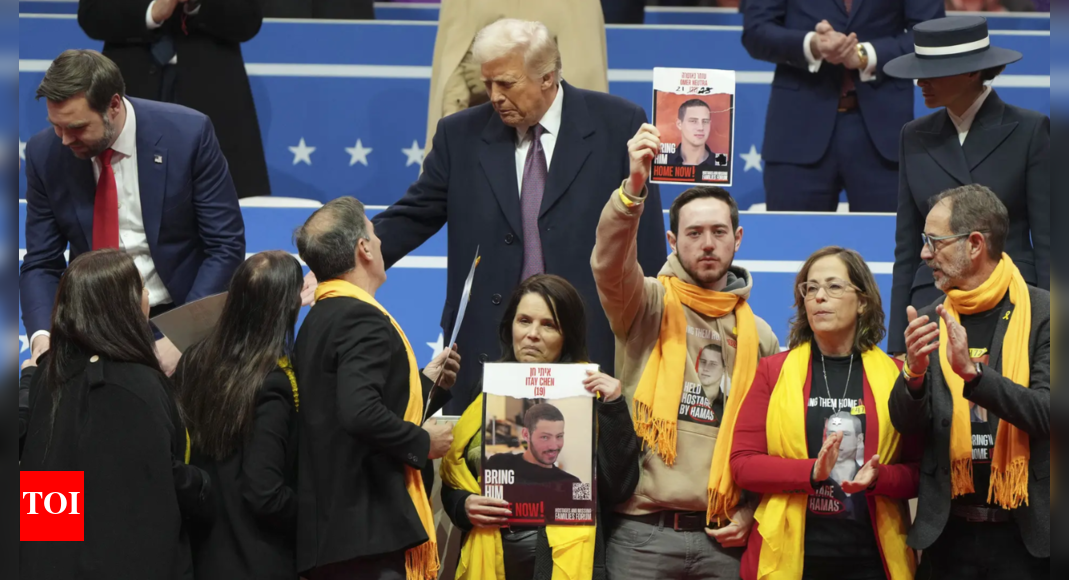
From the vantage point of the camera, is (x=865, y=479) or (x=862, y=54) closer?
(x=865, y=479)

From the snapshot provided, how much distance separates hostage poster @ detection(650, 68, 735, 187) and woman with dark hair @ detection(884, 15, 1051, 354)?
38.9 inches

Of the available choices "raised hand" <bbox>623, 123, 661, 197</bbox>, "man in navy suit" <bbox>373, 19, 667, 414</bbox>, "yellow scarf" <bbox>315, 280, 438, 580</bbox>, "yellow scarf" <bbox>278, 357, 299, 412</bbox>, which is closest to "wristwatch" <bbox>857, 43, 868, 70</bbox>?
"man in navy suit" <bbox>373, 19, 667, 414</bbox>

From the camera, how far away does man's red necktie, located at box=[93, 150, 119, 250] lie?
14.2ft

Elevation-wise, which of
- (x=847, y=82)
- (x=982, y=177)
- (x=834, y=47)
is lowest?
(x=982, y=177)

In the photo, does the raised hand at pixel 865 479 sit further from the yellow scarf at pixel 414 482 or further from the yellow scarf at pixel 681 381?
the yellow scarf at pixel 414 482

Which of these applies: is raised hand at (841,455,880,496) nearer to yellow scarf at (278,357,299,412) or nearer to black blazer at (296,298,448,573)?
black blazer at (296,298,448,573)

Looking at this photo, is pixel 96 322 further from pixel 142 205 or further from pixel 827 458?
pixel 827 458

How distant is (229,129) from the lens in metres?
6.06

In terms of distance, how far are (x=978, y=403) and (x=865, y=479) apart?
346 millimetres

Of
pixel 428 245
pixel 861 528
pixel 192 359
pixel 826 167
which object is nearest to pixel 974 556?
pixel 861 528

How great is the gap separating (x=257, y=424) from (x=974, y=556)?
1.89 m

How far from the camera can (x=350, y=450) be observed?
3.50 m

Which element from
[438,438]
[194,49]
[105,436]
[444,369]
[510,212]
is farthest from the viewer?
[194,49]

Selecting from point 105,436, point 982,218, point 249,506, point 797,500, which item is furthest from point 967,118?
point 105,436
